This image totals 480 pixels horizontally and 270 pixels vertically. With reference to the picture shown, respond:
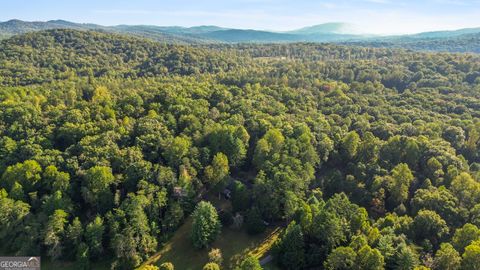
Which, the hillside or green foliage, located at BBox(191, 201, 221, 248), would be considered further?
the hillside

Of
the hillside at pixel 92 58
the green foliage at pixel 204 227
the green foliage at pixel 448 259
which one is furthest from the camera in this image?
the hillside at pixel 92 58

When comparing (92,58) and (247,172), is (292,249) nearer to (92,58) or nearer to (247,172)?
(247,172)

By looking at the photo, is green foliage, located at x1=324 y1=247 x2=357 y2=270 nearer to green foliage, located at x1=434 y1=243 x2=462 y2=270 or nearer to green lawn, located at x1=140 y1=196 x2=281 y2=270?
green foliage, located at x1=434 y1=243 x2=462 y2=270

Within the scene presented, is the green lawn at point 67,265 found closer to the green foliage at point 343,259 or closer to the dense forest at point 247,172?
the dense forest at point 247,172

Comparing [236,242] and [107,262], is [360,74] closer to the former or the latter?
[236,242]

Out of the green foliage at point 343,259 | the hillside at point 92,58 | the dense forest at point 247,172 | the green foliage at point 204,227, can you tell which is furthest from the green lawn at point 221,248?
the hillside at point 92,58

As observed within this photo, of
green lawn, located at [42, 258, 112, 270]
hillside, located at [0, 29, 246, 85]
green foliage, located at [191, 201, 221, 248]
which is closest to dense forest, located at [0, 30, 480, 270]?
green foliage, located at [191, 201, 221, 248]

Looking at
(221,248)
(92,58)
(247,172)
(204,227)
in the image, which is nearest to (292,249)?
(221,248)

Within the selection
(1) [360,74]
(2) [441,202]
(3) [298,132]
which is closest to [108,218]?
(3) [298,132]
